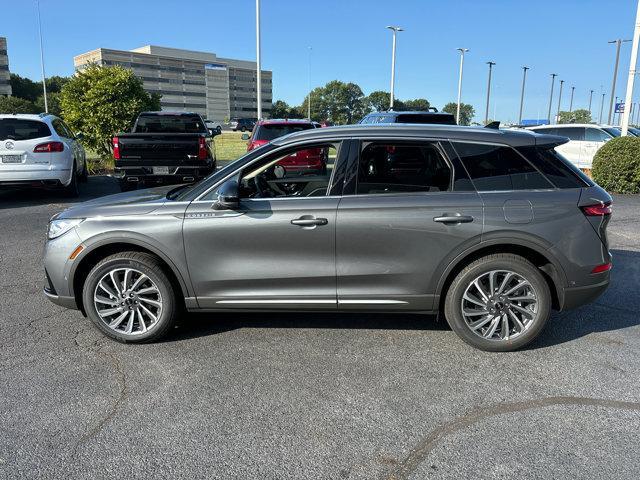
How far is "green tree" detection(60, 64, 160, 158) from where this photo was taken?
54.1ft

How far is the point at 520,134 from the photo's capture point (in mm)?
4090

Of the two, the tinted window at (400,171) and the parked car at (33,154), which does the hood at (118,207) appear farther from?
the parked car at (33,154)

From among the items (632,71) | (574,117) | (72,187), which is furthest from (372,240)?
(574,117)

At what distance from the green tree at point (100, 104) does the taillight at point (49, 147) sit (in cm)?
663

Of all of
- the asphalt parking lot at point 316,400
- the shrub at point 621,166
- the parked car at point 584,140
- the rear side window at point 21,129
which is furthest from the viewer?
the parked car at point 584,140

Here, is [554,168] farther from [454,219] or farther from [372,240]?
[372,240]

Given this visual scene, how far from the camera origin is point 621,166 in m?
12.8

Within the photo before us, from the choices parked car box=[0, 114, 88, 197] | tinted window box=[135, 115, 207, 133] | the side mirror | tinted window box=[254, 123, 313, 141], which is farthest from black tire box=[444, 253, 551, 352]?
tinted window box=[135, 115, 207, 133]

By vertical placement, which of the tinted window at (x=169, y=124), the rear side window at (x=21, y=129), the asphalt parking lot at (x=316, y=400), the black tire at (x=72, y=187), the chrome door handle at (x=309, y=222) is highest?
the tinted window at (x=169, y=124)

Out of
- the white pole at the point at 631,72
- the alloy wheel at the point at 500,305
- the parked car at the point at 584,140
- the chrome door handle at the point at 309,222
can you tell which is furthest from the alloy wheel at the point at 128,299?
the parked car at the point at 584,140

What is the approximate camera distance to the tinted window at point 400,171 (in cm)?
404

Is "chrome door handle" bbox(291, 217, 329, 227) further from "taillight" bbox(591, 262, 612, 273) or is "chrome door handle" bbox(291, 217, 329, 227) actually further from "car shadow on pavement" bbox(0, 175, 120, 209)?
"car shadow on pavement" bbox(0, 175, 120, 209)

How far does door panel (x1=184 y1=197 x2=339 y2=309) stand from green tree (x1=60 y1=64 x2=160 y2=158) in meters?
14.3

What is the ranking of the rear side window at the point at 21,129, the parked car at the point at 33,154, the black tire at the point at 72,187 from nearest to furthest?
the parked car at the point at 33,154
the rear side window at the point at 21,129
the black tire at the point at 72,187
